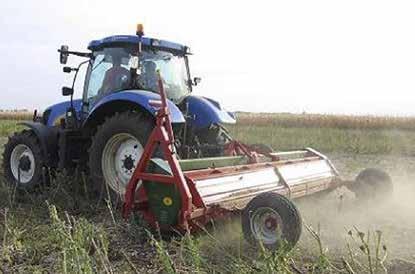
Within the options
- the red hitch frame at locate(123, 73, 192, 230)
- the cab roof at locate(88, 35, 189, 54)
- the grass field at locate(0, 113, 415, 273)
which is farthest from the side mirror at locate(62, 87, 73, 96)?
the red hitch frame at locate(123, 73, 192, 230)

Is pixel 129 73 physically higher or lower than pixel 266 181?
higher

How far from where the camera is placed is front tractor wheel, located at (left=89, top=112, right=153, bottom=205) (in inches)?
231

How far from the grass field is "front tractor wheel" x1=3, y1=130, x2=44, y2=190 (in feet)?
0.82

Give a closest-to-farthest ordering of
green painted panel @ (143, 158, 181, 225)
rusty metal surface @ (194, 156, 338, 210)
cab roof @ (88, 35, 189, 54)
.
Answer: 1. green painted panel @ (143, 158, 181, 225)
2. rusty metal surface @ (194, 156, 338, 210)
3. cab roof @ (88, 35, 189, 54)

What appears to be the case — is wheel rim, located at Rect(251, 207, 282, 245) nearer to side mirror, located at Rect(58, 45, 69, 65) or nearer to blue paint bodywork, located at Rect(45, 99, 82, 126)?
side mirror, located at Rect(58, 45, 69, 65)

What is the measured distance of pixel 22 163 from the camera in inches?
287

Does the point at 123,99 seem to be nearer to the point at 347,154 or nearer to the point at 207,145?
the point at 207,145

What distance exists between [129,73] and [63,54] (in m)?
1.13

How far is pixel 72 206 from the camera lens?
603cm

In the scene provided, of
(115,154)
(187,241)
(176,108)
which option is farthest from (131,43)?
(187,241)

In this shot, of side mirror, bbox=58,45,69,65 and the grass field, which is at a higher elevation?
side mirror, bbox=58,45,69,65

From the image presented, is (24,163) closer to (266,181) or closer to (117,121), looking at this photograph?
(117,121)

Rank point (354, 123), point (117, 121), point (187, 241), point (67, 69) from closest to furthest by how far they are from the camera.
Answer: point (187, 241)
point (117, 121)
point (67, 69)
point (354, 123)

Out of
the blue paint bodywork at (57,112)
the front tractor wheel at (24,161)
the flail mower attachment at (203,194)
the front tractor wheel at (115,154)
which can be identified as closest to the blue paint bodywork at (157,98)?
the front tractor wheel at (115,154)
